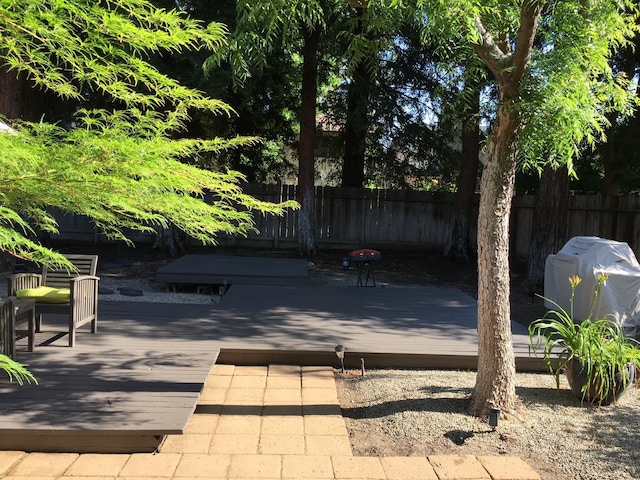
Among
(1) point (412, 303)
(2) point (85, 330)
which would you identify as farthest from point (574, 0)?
(2) point (85, 330)

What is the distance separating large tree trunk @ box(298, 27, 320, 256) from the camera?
12.4m

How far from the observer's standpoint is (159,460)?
326 cm

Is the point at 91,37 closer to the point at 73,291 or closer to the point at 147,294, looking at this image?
the point at 73,291

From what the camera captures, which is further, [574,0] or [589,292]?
[589,292]

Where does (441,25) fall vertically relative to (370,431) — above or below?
above

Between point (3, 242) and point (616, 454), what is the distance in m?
3.85

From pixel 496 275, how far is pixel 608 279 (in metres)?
3.62

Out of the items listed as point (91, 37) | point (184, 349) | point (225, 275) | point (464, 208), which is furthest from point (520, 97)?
point (464, 208)

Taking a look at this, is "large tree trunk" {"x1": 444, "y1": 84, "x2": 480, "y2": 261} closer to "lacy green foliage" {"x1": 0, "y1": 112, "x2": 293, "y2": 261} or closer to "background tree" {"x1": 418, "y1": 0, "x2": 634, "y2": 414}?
"background tree" {"x1": 418, "y1": 0, "x2": 634, "y2": 414}

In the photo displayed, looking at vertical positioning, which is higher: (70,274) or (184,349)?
(70,274)

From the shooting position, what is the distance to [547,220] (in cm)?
941

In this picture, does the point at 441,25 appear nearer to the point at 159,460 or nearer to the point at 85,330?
the point at 159,460

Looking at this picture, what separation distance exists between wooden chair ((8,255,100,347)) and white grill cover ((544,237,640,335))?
238 inches

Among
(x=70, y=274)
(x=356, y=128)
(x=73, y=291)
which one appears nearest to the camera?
(x=73, y=291)
